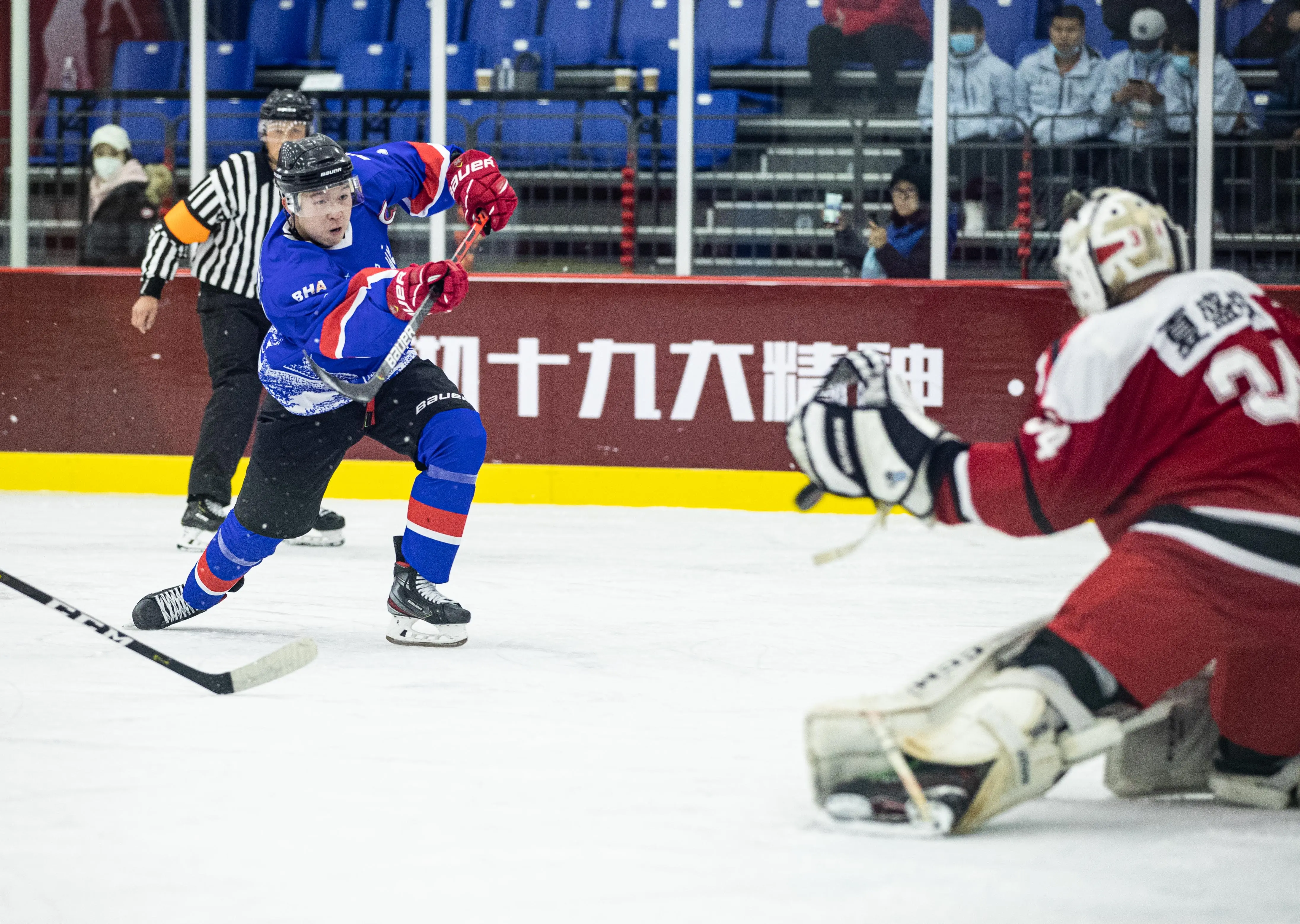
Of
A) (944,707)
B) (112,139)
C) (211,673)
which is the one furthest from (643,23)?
(944,707)

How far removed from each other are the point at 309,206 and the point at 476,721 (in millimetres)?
1309

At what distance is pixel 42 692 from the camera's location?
3.30 metres

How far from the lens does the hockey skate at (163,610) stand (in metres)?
3.98

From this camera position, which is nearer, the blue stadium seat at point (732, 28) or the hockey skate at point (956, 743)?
the hockey skate at point (956, 743)

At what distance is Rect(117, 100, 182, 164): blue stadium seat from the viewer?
7652mm

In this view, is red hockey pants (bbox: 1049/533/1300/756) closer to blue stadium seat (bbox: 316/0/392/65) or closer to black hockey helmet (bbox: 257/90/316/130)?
black hockey helmet (bbox: 257/90/316/130)

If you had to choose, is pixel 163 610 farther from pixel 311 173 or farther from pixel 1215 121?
pixel 1215 121

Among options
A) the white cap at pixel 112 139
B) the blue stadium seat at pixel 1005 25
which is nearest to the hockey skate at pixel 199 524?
the white cap at pixel 112 139

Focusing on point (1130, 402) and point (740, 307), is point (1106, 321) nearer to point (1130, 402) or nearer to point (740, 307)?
point (1130, 402)

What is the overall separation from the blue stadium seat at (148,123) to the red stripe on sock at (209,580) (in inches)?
166

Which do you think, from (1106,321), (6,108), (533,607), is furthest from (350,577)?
(6,108)

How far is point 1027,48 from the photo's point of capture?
7258mm

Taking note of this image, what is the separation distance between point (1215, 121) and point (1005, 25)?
1041 millimetres

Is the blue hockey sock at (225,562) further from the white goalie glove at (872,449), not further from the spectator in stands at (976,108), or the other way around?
the spectator in stands at (976,108)
